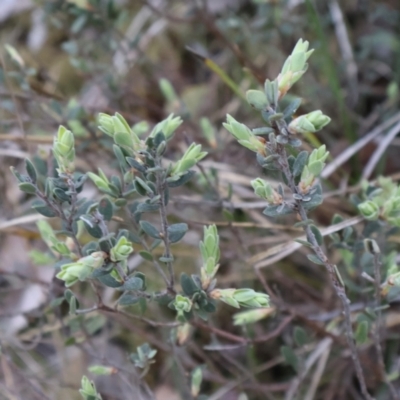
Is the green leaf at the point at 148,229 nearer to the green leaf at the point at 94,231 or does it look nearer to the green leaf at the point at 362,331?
the green leaf at the point at 94,231

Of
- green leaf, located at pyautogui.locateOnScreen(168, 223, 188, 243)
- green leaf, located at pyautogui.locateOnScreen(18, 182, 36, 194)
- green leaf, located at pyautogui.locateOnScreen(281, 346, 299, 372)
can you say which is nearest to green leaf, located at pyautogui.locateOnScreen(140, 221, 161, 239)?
green leaf, located at pyautogui.locateOnScreen(168, 223, 188, 243)

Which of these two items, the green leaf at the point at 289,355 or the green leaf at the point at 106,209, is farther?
the green leaf at the point at 289,355

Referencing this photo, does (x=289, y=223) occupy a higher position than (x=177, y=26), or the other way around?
(x=177, y=26)

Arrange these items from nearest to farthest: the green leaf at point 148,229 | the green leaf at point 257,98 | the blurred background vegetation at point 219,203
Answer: the green leaf at point 257,98 < the green leaf at point 148,229 < the blurred background vegetation at point 219,203

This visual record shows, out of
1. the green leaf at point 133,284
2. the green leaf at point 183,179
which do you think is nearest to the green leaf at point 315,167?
the green leaf at point 183,179

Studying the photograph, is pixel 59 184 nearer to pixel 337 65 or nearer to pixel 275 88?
pixel 275 88

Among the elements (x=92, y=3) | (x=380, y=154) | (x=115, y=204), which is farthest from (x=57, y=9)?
(x=380, y=154)

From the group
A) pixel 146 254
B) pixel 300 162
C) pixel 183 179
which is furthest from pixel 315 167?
pixel 146 254

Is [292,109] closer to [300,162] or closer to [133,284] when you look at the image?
[300,162]
